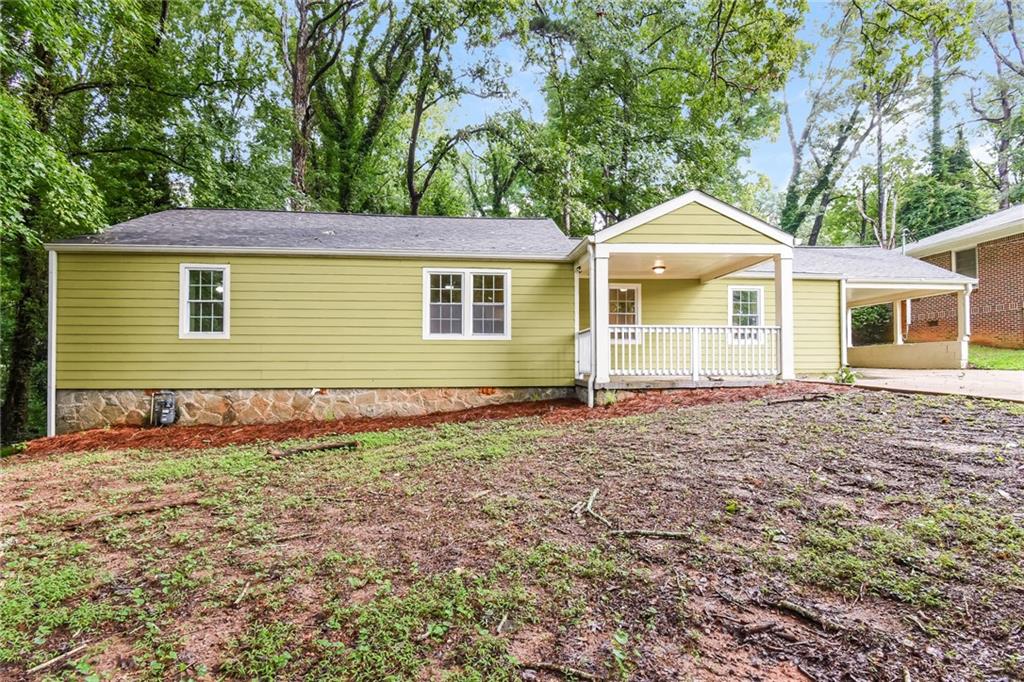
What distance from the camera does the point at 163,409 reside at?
26.2 ft

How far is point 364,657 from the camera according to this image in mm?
2004

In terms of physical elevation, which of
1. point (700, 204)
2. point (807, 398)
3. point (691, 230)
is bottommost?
point (807, 398)

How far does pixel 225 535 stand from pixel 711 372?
296 inches

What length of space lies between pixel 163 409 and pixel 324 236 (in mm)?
4151

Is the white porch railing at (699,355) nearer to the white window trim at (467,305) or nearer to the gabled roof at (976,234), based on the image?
the white window trim at (467,305)

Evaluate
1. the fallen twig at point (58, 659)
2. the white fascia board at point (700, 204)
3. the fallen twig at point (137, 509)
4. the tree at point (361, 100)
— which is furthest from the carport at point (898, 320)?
the tree at point (361, 100)

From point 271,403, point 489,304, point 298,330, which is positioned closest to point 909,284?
point 489,304

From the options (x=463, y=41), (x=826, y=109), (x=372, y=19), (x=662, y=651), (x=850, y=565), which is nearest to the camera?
(x=662, y=651)

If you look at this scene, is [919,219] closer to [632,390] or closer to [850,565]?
[632,390]

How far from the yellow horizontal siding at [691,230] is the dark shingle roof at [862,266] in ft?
10.9

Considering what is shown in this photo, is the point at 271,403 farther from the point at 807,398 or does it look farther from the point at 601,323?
the point at 807,398

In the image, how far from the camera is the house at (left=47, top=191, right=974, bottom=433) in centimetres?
792

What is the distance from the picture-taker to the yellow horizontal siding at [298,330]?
8.03 metres

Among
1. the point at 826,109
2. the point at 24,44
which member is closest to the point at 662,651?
the point at 24,44
